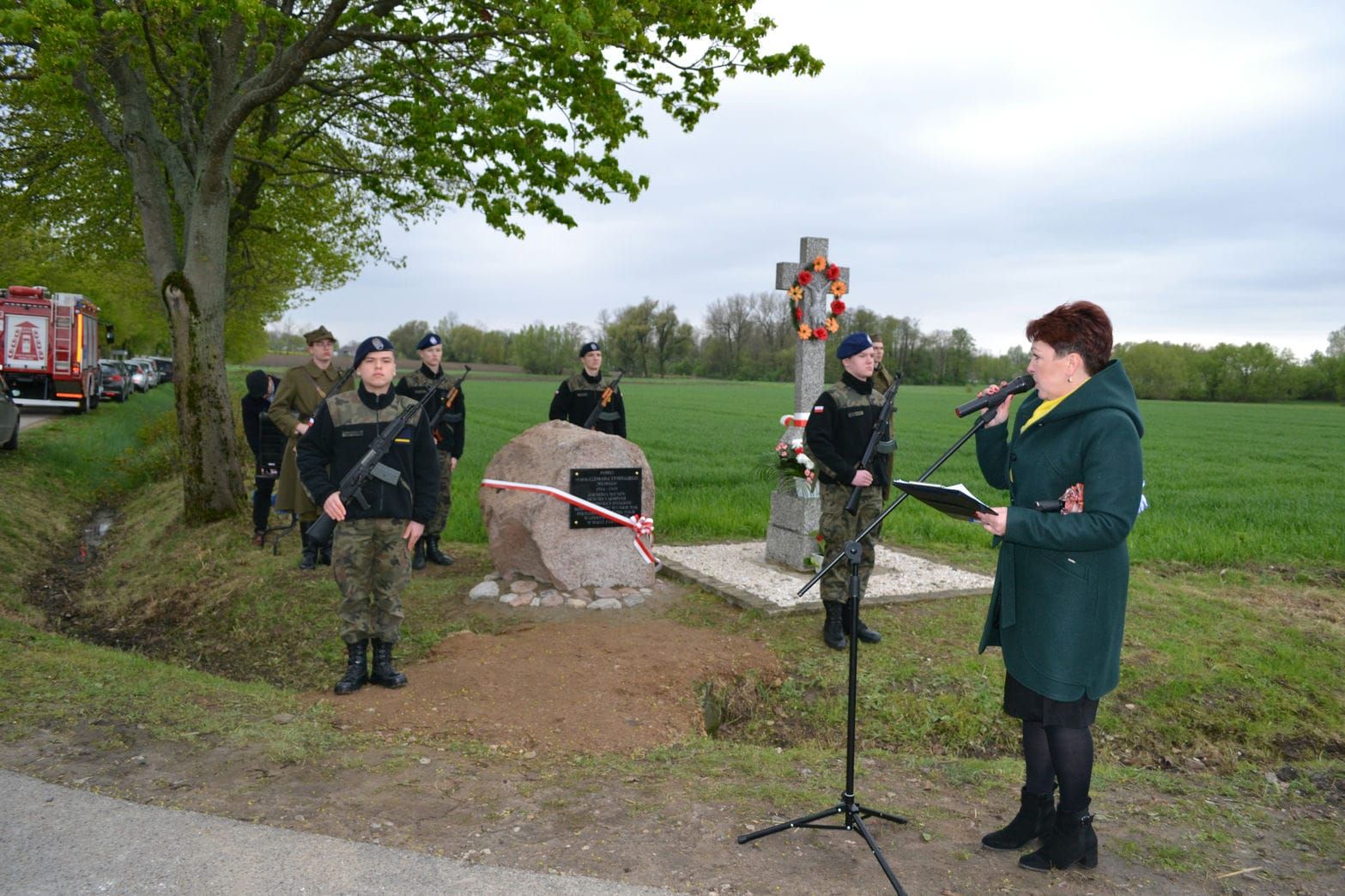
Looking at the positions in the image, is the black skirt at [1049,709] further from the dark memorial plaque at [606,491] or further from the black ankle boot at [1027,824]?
the dark memorial plaque at [606,491]

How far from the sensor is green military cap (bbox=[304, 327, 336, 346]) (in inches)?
365

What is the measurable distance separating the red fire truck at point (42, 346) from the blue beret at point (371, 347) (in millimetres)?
24354

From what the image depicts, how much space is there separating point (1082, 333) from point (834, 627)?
4072mm

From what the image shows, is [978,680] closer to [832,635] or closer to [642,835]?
[832,635]

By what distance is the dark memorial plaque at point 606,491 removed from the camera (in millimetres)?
8195

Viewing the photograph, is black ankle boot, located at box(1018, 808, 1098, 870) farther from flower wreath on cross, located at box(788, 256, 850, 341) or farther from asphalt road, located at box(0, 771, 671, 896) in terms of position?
flower wreath on cross, located at box(788, 256, 850, 341)

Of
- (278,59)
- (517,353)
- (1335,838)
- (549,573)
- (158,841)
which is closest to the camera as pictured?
(158,841)

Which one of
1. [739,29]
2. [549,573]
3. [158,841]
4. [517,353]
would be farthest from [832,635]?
[517,353]

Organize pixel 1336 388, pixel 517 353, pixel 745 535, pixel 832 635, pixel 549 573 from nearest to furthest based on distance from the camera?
1. pixel 832 635
2. pixel 549 573
3. pixel 745 535
4. pixel 1336 388
5. pixel 517 353

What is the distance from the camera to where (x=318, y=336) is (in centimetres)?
933

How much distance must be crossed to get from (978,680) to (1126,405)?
364cm

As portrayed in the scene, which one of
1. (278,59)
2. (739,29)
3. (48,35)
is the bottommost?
(48,35)

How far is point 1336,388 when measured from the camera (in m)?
81.1

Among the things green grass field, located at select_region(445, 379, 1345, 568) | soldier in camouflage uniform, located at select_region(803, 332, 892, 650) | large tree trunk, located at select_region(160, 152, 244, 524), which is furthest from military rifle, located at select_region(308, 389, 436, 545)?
large tree trunk, located at select_region(160, 152, 244, 524)
